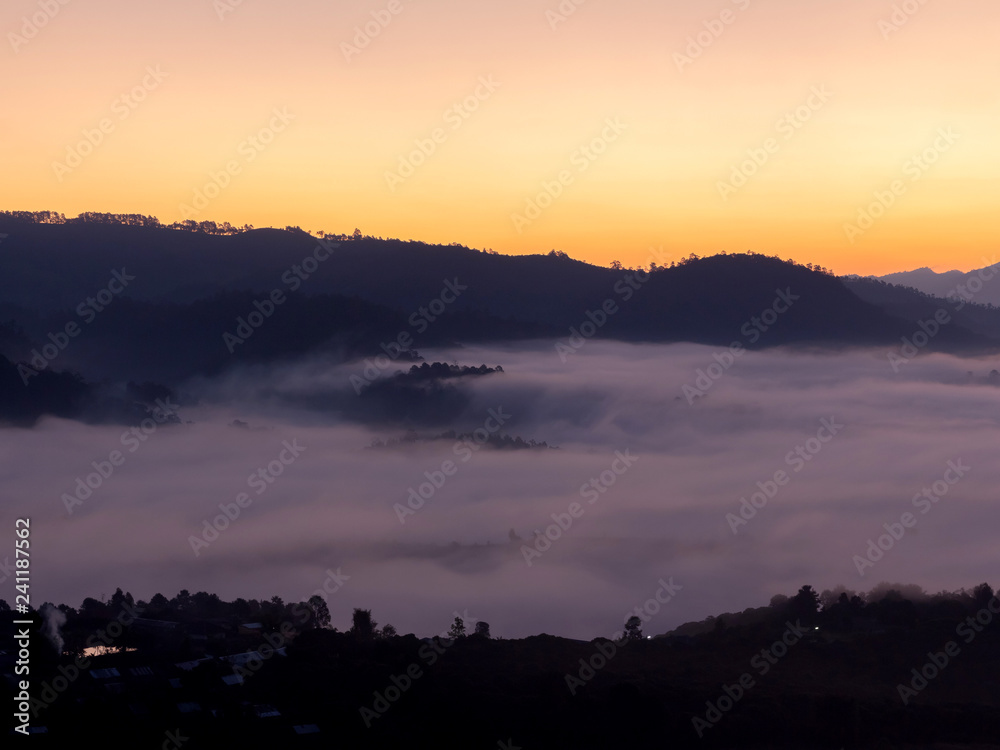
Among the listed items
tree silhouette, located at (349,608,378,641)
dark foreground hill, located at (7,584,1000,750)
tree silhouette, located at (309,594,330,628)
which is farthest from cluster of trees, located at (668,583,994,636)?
tree silhouette, located at (309,594,330,628)

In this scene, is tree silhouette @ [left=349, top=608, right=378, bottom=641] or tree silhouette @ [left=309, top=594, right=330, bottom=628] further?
tree silhouette @ [left=309, top=594, right=330, bottom=628]

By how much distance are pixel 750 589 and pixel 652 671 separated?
2603 inches

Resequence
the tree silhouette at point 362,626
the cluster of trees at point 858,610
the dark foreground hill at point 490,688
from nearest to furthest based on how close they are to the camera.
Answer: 1. the dark foreground hill at point 490,688
2. the tree silhouette at point 362,626
3. the cluster of trees at point 858,610

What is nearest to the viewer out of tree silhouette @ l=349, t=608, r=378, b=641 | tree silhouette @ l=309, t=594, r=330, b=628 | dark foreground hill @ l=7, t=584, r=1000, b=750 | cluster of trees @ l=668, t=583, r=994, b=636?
dark foreground hill @ l=7, t=584, r=1000, b=750

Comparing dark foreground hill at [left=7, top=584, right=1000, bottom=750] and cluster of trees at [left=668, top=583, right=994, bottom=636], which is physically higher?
cluster of trees at [left=668, top=583, right=994, bottom=636]

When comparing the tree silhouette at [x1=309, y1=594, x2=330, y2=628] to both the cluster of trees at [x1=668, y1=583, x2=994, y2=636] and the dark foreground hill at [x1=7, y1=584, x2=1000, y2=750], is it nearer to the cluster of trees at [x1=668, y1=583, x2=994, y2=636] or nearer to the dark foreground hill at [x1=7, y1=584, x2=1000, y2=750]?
the dark foreground hill at [x1=7, y1=584, x2=1000, y2=750]

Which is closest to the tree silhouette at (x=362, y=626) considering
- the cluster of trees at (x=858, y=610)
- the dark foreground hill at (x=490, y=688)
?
the dark foreground hill at (x=490, y=688)

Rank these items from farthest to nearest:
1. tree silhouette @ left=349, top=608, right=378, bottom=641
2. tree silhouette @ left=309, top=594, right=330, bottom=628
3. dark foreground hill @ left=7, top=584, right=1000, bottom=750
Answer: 1. tree silhouette @ left=309, top=594, right=330, bottom=628
2. tree silhouette @ left=349, top=608, right=378, bottom=641
3. dark foreground hill @ left=7, top=584, right=1000, bottom=750

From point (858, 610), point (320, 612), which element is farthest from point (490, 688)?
point (858, 610)

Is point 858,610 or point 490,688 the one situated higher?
point 858,610

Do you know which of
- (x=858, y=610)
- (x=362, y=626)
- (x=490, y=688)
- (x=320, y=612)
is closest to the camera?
(x=490, y=688)

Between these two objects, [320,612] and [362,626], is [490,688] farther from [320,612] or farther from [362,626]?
[320,612]

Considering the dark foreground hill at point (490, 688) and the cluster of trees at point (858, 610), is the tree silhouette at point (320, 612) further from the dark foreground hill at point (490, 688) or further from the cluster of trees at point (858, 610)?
the cluster of trees at point (858, 610)

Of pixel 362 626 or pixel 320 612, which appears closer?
pixel 362 626
